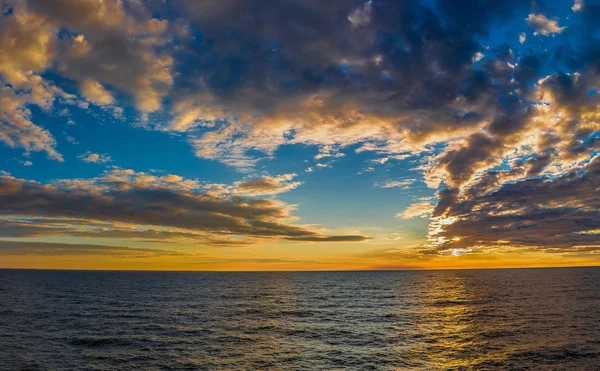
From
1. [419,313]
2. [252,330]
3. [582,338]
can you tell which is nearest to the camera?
[582,338]

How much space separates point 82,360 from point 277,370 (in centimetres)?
1888

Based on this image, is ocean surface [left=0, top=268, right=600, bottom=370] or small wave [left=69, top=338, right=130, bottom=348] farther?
small wave [left=69, top=338, right=130, bottom=348]

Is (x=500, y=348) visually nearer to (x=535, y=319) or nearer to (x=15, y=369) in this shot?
(x=535, y=319)

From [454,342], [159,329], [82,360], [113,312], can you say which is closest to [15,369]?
[82,360]

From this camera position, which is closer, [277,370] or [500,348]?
[277,370]

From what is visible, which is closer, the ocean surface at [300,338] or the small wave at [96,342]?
the ocean surface at [300,338]

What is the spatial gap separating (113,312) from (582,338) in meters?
71.1

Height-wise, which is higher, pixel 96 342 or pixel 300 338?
pixel 96 342

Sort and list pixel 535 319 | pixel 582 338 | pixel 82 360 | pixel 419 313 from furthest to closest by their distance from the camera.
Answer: pixel 419 313 → pixel 535 319 → pixel 582 338 → pixel 82 360

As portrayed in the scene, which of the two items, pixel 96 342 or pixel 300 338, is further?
pixel 300 338

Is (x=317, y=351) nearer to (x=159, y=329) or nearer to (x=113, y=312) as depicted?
(x=159, y=329)

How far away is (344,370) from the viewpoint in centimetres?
3041

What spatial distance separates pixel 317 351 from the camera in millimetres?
36594

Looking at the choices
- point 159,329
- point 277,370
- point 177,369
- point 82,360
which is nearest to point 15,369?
point 82,360
